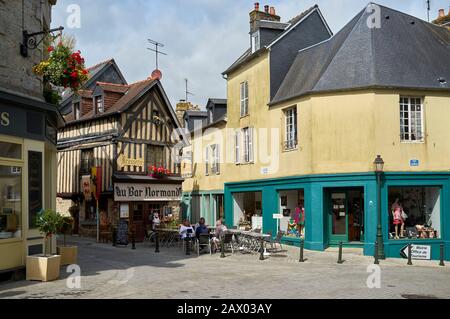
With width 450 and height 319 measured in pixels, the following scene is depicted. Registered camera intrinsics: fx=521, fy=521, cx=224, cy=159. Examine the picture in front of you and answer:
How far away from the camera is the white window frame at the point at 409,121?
17344 millimetres

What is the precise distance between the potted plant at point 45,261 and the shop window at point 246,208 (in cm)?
1286

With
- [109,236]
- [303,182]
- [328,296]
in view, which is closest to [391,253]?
[303,182]

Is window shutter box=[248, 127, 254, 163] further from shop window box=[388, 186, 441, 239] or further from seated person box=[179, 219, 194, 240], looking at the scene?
shop window box=[388, 186, 441, 239]

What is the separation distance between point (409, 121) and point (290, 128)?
13.9ft

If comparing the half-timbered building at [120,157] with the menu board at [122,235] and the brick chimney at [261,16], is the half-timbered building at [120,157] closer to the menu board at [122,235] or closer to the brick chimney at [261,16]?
the menu board at [122,235]

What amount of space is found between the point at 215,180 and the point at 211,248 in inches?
369

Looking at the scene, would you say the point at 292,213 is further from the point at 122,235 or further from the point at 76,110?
the point at 76,110

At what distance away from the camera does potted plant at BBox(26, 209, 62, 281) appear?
10516 mm

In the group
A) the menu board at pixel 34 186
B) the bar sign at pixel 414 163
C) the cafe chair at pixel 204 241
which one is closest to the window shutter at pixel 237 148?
the cafe chair at pixel 204 241

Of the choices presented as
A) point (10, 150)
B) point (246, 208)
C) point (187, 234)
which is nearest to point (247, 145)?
point (246, 208)

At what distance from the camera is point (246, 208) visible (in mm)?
23750

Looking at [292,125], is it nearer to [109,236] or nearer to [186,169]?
[109,236]

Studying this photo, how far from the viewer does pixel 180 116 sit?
3272 centimetres

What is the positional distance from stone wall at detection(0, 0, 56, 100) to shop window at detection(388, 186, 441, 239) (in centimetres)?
1184
